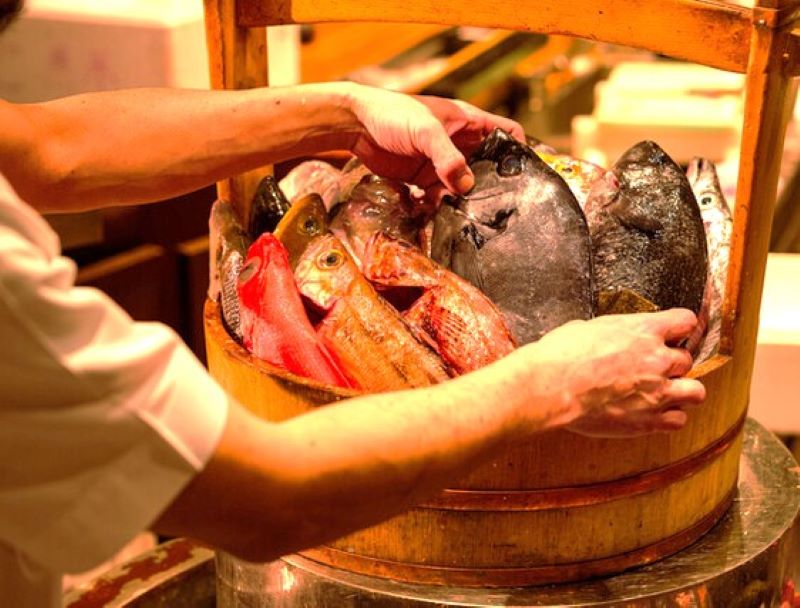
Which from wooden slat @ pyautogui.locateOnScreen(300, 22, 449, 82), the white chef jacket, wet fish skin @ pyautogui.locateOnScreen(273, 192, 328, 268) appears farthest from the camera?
wooden slat @ pyautogui.locateOnScreen(300, 22, 449, 82)

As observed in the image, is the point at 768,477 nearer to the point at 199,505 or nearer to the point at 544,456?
the point at 544,456

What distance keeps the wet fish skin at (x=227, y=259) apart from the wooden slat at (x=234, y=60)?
6 cm

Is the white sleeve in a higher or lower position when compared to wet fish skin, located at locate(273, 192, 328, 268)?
Answer: higher

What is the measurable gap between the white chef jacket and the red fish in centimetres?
44

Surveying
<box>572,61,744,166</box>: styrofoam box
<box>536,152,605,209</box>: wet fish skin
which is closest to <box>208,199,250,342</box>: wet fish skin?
<box>536,152,605,209</box>: wet fish skin

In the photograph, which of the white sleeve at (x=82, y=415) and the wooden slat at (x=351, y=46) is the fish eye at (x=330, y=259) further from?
the wooden slat at (x=351, y=46)

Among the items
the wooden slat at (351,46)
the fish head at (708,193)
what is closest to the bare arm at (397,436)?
the fish head at (708,193)

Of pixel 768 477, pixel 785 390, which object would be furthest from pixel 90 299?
pixel 785 390

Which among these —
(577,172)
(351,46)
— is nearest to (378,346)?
(577,172)

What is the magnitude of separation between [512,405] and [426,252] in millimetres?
498

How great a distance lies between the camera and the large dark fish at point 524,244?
1.37m

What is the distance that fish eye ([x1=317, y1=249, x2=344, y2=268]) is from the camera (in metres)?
1.40

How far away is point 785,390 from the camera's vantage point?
2305 mm

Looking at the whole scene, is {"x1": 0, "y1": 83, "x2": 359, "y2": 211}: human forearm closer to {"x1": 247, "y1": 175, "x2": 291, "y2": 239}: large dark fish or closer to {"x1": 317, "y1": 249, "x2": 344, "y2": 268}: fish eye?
{"x1": 247, "y1": 175, "x2": 291, "y2": 239}: large dark fish
